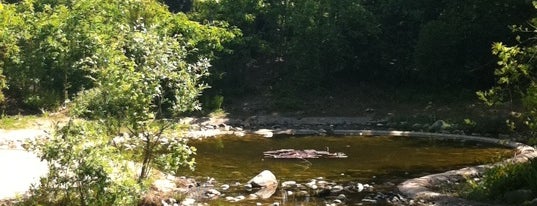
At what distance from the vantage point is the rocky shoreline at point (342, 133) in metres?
13.7

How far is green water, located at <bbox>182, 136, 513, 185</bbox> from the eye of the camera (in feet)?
55.5

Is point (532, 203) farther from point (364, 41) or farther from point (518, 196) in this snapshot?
point (364, 41)

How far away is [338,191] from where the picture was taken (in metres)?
14.5

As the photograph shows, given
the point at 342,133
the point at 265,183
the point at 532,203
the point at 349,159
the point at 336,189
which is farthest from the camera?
the point at 342,133

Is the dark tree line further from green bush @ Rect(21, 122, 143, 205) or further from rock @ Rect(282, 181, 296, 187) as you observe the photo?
green bush @ Rect(21, 122, 143, 205)

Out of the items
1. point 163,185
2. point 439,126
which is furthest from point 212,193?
point 439,126

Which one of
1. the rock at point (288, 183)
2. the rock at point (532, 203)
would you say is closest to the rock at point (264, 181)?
the rock at point (288, 183)

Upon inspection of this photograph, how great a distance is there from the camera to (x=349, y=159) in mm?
19578

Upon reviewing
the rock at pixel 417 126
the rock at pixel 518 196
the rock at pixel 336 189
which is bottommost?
the rock at pixel 417 126

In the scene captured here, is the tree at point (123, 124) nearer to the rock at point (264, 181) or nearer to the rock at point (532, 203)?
the rock at point (264, 181)

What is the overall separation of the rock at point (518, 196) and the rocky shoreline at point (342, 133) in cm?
73

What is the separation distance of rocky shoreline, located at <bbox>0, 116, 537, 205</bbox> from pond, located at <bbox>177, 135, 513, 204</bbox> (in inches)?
23.7

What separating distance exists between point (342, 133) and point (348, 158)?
291 inches

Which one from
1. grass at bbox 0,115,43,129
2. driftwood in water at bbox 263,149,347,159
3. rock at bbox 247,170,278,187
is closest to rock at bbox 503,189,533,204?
rock at bbox 247,170,278,187
